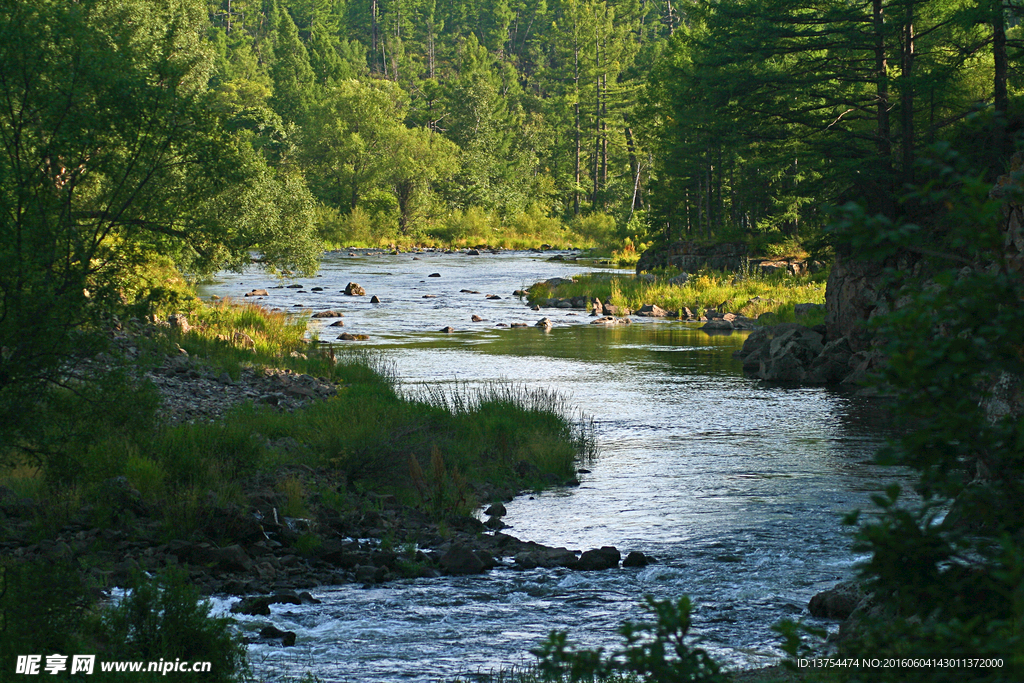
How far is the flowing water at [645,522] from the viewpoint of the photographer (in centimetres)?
780

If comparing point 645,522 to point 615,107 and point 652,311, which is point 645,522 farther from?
point 615,107

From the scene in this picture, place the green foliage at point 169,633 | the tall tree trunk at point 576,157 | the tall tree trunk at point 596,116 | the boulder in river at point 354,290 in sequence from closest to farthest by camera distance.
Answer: the green foliage at point 169,633 < the boulder in river at point 354,290 < the tall tree trunk at point 596,116 < the tall tree trunk at point 576,157

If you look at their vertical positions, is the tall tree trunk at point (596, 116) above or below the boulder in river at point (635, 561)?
above

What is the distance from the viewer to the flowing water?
25.6 feet

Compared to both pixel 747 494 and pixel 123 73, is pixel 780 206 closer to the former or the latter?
pixel 747 494

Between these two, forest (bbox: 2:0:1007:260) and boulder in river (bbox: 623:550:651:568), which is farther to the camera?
forest (bbox: 2:0:1007:260)

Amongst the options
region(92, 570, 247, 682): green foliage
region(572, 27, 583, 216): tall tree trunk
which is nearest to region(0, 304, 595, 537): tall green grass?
region(92, 570, 247, 682): green foliage

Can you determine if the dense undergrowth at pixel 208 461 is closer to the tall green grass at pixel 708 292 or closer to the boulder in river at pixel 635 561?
the boulder in river at pixel 635 561

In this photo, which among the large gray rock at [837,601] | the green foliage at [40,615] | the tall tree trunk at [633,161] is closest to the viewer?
the green foliage at [40,615]

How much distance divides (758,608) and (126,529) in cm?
627

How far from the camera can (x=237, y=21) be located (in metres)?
127

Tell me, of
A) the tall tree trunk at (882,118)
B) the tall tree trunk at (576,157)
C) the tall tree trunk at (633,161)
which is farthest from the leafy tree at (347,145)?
the tall tree trunk at (882,118)

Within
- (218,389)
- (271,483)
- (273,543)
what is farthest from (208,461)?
(218,389)

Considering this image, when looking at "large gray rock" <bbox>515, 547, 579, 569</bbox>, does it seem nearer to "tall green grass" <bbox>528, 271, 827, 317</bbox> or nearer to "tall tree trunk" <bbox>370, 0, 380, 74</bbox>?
"tall green grass" <bbox>528, 271, 827, 317</bbox>
